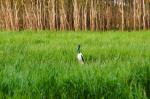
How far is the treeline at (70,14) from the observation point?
23.6 meters

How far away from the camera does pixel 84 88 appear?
4602mm

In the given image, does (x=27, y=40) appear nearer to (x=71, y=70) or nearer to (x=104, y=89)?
(x=71, y=70)

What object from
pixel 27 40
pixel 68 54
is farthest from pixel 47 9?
pixel 68 54

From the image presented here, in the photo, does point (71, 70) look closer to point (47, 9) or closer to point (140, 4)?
point (140, 4)

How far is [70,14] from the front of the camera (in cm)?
2533

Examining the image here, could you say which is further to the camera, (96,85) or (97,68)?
(97,68)

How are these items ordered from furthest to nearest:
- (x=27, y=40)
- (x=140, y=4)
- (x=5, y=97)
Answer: (x=140, y=4)
(x=27, y=40)
(x=5, y=97)

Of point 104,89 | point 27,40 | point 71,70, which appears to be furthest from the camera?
point 27,40

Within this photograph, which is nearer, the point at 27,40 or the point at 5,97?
the point at 5,97

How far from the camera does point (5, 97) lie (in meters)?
4.29

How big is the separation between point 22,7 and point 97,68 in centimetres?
2069

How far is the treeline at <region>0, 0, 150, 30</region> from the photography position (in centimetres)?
2358

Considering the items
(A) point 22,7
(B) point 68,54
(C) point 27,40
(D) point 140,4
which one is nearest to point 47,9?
(A) point 22,7

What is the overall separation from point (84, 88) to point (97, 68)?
2.77 feet
